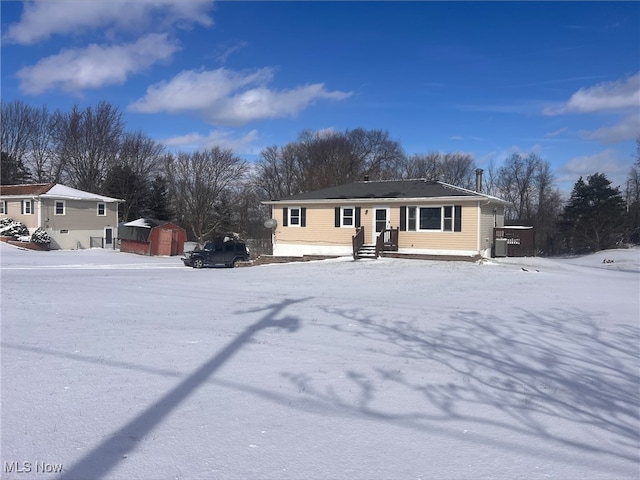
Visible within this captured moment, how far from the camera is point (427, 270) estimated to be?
18.3 m

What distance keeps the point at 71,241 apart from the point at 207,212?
16755 millimetres

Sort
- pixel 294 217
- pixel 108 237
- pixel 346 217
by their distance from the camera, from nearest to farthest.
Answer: pixel 346 217 < pixel 294 217 < pixel 108 237

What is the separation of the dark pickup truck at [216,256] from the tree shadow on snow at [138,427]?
20111 millimetres

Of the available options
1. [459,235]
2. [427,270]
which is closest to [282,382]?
[427,270]

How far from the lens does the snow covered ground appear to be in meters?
3.62

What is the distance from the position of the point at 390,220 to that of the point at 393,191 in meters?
1.88

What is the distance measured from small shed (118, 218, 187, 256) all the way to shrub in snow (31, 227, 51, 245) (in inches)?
219

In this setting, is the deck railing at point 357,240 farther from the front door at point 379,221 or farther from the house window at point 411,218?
the house window at point 411,218

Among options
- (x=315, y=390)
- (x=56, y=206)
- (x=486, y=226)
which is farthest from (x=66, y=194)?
(x=315, y=390)

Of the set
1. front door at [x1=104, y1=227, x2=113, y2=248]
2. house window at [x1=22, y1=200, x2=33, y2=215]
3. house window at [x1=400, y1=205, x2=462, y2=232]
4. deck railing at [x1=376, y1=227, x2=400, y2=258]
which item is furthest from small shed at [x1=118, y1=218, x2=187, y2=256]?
house window at [x1=400, y1=205, x2=462, y2=232]

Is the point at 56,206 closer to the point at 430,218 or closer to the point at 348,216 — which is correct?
the point at 348,216

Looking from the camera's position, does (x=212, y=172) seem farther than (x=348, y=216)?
Yes

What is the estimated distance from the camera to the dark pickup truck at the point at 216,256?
26477mm

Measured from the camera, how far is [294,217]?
26.5 meters
